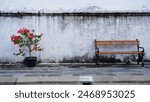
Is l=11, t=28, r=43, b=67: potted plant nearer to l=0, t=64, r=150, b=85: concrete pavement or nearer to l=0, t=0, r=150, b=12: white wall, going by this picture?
l=0, t=64, r=150, b=85: concrete pavement

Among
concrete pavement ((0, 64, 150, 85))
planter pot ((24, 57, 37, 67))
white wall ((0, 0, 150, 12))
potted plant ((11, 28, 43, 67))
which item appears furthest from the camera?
white wall ((0, 0, 150, 12))

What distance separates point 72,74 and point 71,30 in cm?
312

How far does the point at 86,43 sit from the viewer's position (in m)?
17.3

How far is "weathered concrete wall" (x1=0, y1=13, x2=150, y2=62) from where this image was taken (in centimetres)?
1722

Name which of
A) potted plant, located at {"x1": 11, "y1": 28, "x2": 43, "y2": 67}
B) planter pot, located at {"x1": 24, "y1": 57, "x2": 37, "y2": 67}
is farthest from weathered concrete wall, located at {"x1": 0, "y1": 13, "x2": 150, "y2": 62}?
planter pot, located at {"x1": 24, "y1": 57, "x2": 37, "y2": 67}

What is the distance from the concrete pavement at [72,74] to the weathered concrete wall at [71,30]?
2.05 ft

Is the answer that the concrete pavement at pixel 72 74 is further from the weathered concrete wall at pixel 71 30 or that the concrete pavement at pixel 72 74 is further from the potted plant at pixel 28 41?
the weathered concrete wall at pixel 71 30

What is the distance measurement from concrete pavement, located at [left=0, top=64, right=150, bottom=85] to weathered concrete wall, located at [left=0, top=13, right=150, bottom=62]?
24.6 inches

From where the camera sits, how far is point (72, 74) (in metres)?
14.6

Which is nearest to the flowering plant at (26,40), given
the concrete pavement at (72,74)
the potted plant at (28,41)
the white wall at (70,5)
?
the potted plant at (28,41)

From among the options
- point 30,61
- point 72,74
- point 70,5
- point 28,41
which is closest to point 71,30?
point 70,5

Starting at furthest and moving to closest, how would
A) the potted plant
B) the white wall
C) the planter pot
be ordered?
the white wall < the planter pot < the potted plant

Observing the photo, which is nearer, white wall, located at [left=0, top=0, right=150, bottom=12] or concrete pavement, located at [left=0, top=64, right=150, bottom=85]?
concrete pavement, located at [left=0, top=64, right=150, bottom=85]

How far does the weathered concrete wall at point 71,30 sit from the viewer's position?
1722 cm
